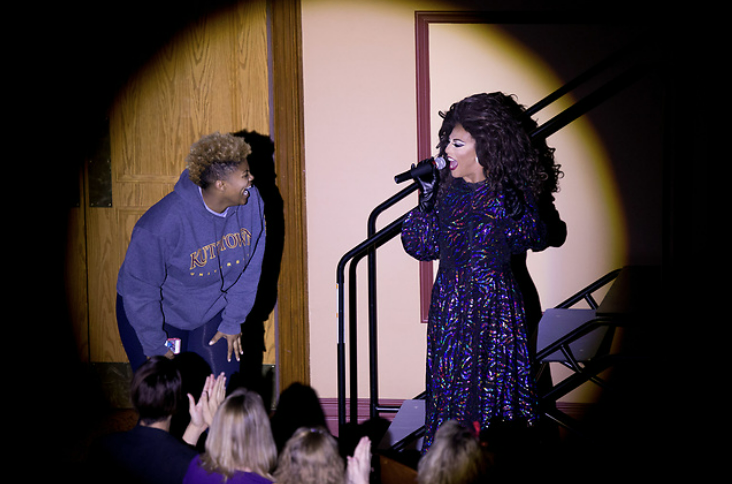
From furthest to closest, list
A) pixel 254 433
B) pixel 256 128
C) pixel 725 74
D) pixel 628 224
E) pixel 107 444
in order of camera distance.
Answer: pixel 256 128 → pixel 628 224 → pixel 725 74 → pixel 107 444 → pixel 254 433

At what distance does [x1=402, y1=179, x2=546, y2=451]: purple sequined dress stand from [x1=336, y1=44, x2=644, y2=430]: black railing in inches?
11.3

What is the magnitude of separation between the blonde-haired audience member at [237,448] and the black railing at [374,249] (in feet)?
3.33

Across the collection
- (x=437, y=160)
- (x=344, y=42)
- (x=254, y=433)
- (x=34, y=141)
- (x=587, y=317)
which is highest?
(x=344, y=42)

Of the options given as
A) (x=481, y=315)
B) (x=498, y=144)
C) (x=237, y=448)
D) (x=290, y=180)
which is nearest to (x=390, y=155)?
(x=290, y=180)

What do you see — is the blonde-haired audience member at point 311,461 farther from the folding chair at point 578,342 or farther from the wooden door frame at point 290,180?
the wooden door frame at point 290,180

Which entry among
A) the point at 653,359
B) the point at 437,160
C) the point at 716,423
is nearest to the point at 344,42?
the point at 437,160

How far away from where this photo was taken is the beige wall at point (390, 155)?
13.0 feet

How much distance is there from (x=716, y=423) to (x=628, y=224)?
1049 mm

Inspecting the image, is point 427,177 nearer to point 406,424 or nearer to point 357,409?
point 406,424

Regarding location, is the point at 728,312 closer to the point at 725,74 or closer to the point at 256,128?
the point at 725,74

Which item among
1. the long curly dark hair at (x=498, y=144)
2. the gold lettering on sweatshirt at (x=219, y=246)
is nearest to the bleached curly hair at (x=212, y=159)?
the gold lettering on sweatshirt at (x=219, y=246)

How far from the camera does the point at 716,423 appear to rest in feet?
A: 11.0

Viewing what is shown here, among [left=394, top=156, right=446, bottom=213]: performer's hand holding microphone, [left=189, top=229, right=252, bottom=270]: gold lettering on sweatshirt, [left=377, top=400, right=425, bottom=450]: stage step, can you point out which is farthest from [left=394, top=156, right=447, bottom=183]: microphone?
[left=377, top=400, right=425, bottom=450]: stage step

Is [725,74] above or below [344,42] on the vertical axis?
below
